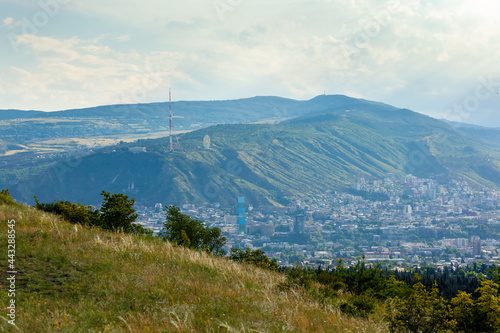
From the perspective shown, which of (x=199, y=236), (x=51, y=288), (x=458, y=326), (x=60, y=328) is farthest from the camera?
(x=199, y=236)

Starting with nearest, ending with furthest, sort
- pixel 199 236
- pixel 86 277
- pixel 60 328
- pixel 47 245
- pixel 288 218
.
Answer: pixel 60 328
pixel 86 277
pixel 47 245
pixel 199 236
pixel 288 218

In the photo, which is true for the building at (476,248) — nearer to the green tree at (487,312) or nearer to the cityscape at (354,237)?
the cityscape at (354,237)

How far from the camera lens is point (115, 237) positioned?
12.8m

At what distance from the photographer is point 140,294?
7.84 m

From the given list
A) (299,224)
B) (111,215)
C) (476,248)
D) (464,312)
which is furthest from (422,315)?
(299,224)

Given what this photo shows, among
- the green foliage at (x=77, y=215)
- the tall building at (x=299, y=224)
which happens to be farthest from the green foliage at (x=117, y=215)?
the tall building at (x=299, y=224)

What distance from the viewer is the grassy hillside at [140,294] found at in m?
6.42

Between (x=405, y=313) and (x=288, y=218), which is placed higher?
(x=405, y=313)

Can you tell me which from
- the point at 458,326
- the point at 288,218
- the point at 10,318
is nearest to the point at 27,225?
the point at 10,318

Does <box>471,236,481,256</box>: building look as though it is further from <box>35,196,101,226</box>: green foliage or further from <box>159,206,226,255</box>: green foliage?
<box>35,196,101,226</box>: green foliage

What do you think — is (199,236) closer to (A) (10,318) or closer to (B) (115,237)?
(B) (115,237)

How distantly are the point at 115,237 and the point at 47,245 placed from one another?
8.80 feet

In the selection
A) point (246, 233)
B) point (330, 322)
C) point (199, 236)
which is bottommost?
point (246, 233)

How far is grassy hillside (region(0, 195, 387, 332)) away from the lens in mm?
6422
